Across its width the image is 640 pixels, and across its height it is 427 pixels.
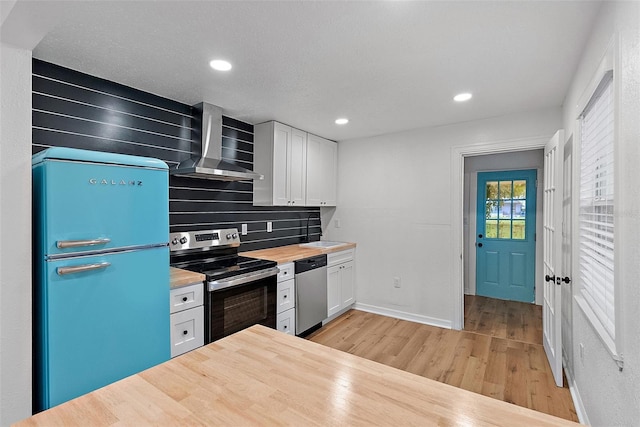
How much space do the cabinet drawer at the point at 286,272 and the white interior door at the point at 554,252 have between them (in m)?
2.24

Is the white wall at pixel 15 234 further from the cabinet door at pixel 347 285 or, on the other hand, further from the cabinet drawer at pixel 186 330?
the cabinet door at pixel 347 285

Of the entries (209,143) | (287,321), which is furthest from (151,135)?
(287,321)

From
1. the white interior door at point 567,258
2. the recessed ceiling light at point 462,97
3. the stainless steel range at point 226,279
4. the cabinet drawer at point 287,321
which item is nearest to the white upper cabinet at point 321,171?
the stainless steel range at point 226,279

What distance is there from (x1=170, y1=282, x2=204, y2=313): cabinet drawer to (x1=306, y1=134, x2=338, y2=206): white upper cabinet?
1.94 m

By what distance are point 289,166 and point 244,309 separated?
173cm

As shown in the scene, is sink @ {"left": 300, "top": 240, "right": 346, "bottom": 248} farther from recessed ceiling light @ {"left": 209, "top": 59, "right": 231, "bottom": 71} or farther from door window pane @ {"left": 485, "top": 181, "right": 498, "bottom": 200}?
door window pane @ {"left": 485, "top": 181, "right": 498, "bottom": 200}

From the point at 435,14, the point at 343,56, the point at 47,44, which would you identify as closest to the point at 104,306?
the point at 47,44

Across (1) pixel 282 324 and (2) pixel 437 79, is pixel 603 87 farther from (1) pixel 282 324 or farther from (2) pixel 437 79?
(1) pixel 282 324

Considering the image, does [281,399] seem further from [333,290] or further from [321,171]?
[321,171]

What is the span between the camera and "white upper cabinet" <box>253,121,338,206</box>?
343cm

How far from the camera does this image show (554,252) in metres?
2.41

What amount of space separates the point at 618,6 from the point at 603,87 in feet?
1.46

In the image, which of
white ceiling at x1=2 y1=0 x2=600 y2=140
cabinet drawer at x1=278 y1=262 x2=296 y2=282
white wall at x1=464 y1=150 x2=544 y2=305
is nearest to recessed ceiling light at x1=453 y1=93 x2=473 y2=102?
white ceiling at x1=2 y1=0 x2=600 y2=140

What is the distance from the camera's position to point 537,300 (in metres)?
4.52
